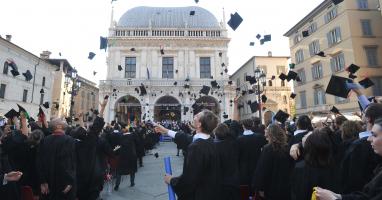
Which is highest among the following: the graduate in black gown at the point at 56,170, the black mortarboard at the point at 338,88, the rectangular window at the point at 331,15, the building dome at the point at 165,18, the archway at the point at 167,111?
the building dome at the point at 165,18

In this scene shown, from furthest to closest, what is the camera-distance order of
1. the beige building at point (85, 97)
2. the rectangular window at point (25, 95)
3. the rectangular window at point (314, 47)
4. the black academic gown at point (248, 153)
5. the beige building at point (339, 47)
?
the beige building at point (85, 97) < the rectangular window at point (25, 95) < the rectangular window at point (314, 47) < the beige building at point (339, 47) < the black academic gown at point (248, 153)

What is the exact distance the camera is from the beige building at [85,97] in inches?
1946

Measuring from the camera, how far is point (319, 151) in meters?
2.90

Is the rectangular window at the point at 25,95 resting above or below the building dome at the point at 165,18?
below

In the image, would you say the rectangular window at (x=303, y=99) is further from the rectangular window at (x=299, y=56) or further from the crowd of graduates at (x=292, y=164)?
the crowd of graduates at (x=292, y=164)

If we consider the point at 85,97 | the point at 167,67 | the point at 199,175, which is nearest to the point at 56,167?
the point at 199,175

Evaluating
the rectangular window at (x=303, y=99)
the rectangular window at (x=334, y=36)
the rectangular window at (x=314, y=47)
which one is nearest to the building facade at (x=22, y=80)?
the rectangular window at (x=303, y=99)

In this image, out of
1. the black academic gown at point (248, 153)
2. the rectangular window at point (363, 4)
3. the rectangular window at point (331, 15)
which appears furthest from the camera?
the rectangular window at point (331, 15)

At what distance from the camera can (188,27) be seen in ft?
129

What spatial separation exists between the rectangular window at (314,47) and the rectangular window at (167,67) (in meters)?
18.3

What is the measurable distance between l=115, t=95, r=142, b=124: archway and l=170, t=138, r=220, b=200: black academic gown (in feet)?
105

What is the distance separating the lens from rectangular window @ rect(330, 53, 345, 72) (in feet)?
84.3

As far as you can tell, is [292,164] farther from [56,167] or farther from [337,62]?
[337,62]

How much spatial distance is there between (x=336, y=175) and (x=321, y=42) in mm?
29632
